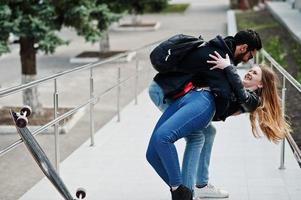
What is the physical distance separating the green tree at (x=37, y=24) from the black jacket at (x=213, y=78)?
676 centimetres

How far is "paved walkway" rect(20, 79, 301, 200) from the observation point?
17.8ft

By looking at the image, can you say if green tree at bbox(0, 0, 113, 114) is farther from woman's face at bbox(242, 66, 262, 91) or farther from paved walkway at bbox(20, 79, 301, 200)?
woman's face at bbox(242, 66, 262, 91)

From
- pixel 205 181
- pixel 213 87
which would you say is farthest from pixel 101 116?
pixel 213 87

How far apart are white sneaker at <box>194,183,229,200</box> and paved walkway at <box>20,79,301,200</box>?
136 millimetres

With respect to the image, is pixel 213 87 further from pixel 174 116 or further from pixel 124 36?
pixel 124 36

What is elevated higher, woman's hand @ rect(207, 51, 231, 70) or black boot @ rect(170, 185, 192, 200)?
woman's hand @ rect(207, 51, 231, 70)

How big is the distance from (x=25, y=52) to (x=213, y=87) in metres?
7.95

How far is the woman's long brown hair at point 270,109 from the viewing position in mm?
4680

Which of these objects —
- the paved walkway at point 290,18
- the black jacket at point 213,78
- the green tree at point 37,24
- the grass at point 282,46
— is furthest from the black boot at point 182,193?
the paved walkway at point 290,18

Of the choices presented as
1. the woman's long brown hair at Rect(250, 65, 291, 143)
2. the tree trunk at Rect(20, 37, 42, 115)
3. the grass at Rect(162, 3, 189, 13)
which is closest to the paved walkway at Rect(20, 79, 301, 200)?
the woman's long brown hair at Rect(250, 65, 291, 143)

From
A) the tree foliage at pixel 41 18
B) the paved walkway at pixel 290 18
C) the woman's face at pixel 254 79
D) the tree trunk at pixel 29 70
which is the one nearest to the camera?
the woman's face at pixel 254 79

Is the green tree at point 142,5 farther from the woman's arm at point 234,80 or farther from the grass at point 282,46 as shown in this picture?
the woman's arm at point 234,80

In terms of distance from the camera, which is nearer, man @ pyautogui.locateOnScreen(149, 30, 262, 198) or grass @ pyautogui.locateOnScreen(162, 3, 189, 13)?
man @ pyautogui.locateOnScreen(149, 30, 262, 198)

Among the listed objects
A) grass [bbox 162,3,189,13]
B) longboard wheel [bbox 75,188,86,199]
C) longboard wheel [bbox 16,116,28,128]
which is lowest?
grass [bbox 162,3,189,13]
